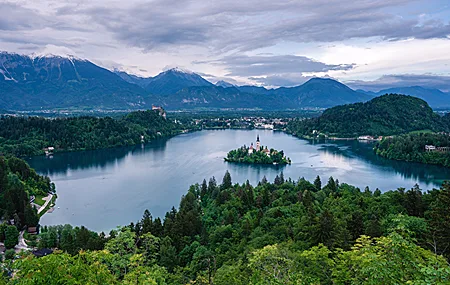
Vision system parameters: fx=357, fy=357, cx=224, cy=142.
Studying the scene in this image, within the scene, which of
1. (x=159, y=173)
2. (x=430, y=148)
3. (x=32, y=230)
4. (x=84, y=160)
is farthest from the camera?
(x=84, y=160)

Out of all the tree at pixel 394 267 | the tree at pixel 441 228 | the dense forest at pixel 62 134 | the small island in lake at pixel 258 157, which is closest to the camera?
the tree at pixel 394 267

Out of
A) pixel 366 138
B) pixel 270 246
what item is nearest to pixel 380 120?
pixel 366 138

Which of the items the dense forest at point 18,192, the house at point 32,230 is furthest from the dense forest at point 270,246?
the dense forest at point 18,192

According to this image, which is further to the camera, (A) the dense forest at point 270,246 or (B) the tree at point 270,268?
(B) the tree at point 270,268

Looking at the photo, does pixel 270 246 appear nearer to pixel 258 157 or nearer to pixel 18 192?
pixel 18 192

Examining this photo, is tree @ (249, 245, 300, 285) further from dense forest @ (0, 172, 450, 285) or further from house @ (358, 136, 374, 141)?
house @ (358, 136, 374, 141)

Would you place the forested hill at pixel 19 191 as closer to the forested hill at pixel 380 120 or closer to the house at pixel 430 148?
the house at pixel 430 148
